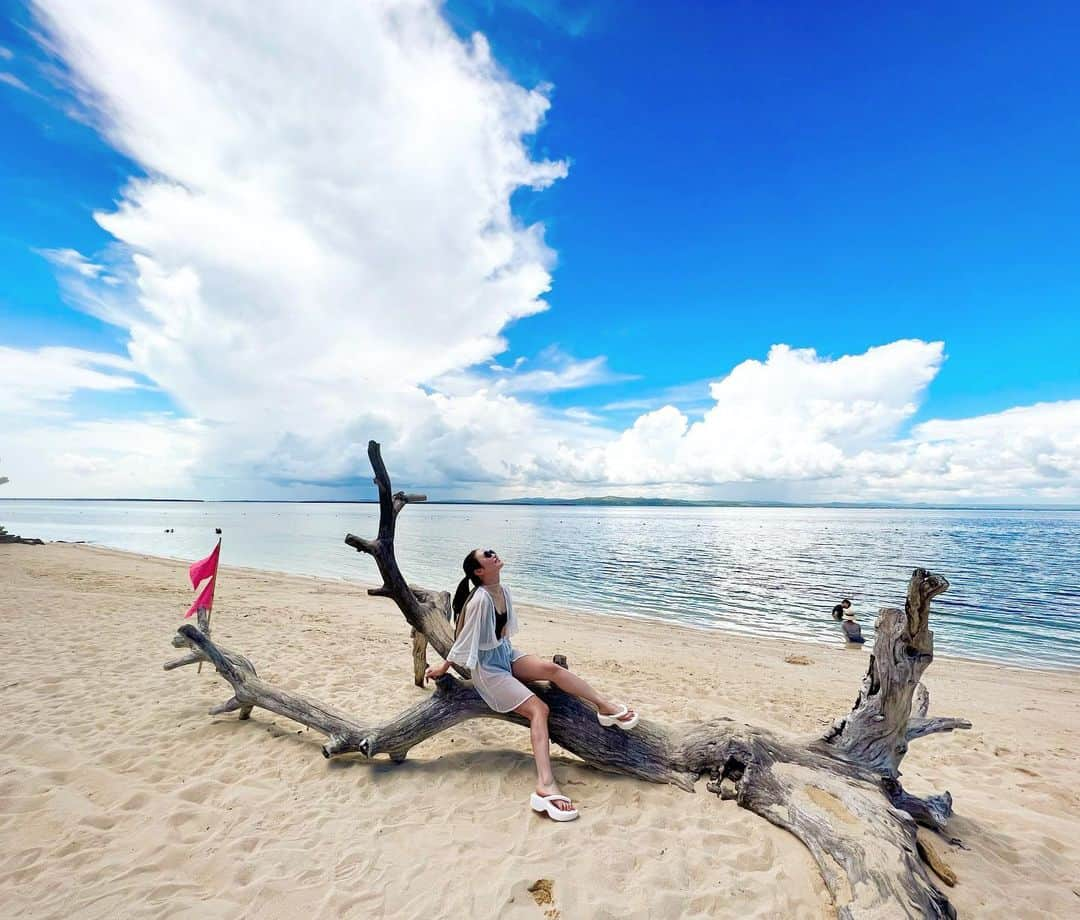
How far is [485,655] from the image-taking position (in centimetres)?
533

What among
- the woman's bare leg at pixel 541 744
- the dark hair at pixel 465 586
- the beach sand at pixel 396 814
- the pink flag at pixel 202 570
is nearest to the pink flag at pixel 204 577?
the pink flag at pixel 202 570

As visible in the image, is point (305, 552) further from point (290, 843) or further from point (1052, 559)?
point (1052, 559)

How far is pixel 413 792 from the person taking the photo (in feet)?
17.0

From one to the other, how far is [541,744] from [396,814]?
1.39m

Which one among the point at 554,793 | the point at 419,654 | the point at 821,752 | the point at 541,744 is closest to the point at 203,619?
the point at 419,654

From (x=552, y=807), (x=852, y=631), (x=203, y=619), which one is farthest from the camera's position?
(x=852, y=631)

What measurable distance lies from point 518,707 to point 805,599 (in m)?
22.0

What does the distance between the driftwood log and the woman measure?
0.23 meters

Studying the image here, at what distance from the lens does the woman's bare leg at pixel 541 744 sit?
188 inches

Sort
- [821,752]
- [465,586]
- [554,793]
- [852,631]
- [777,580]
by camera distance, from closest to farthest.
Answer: [554,793], [821,752], [465,586], [852,631], [777,580]

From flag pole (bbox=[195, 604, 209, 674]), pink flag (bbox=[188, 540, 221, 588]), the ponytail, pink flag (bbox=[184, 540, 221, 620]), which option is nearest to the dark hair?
the ponytail

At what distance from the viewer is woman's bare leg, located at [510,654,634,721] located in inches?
210

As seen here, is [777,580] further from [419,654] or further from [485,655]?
[485,655]

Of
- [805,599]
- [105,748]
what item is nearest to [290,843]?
[105,748]
